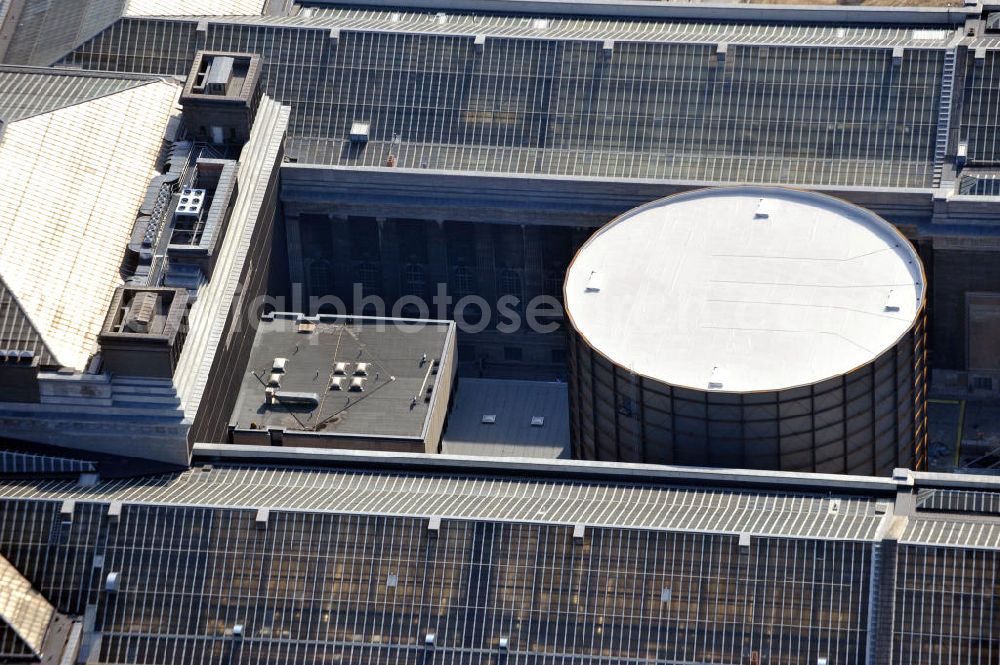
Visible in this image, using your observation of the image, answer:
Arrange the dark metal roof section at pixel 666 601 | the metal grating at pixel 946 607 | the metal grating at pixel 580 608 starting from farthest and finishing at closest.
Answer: the metal grating at pixel 580 608, the dark metal roof section at pixel 666 601, the metal grating at pixel 946 607

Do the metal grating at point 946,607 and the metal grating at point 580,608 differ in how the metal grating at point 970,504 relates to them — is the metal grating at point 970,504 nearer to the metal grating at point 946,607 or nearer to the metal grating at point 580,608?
the metal grating at point 946,607

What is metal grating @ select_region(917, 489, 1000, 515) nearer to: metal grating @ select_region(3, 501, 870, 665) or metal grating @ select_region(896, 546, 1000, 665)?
metal grating @ select_region(896, 546, 1000, 665)

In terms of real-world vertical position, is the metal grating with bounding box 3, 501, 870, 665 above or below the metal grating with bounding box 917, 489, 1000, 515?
below

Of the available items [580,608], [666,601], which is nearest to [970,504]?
[666,601]

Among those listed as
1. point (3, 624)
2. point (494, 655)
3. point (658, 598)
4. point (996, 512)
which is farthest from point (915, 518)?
point (3, 624)

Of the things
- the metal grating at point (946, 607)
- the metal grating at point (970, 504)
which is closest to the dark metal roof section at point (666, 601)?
the metal grating at point (946, 607)

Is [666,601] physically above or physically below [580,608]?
above

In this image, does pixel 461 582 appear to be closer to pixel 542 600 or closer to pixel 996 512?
pixel 542 600

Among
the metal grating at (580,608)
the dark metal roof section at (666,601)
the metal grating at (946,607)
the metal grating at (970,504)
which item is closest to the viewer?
the metal grating at (946,607)

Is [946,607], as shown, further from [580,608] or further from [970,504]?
[580,608]

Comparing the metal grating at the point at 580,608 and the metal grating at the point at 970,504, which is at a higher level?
the metal grating at the point at 970,504

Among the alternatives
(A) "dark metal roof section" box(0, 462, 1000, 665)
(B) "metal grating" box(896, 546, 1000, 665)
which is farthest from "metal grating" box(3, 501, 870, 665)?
(B) "metal grating" box(896, 546, 1000, 665)
